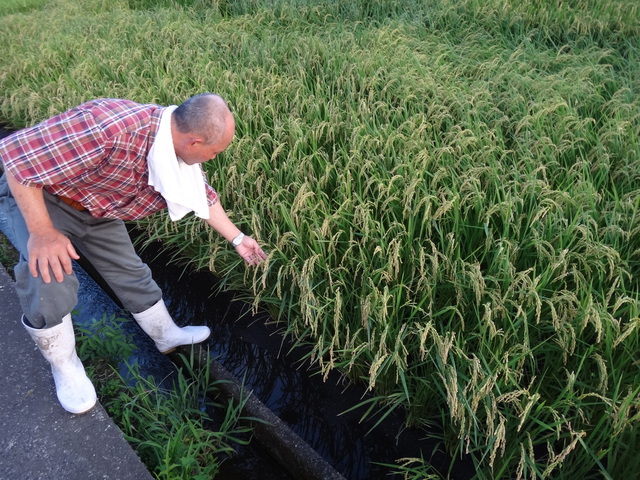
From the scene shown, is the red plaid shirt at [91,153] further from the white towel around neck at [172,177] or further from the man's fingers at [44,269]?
the man's fingers at [44,269]

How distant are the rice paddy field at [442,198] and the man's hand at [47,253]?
0.85m

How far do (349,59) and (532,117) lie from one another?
1.70 m

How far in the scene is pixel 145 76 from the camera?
4668 mm

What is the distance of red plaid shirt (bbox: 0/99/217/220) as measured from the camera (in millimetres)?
1803

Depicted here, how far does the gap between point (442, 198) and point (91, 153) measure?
1.57 metres

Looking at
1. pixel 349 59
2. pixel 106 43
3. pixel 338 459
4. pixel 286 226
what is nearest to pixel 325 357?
pixel 338 459

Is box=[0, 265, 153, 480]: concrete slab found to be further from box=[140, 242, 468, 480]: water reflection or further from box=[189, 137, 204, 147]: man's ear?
box=[189, 137, 204, 147]: man's ear

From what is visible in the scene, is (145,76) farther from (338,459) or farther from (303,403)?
(338,459)

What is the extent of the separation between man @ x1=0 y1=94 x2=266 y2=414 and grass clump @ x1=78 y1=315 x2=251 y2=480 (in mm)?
186

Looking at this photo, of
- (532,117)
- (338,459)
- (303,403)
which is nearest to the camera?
(338,459)

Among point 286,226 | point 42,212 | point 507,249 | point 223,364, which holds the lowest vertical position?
point 223,364

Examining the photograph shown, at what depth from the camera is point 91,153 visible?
1859mm

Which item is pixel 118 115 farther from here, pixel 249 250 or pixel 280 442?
pixel 280 442

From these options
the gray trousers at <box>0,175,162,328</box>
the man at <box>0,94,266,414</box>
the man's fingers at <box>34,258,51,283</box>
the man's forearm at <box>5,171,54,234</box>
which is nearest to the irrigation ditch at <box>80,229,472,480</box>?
the gray trousers at <box>0,175,162,328</box>
